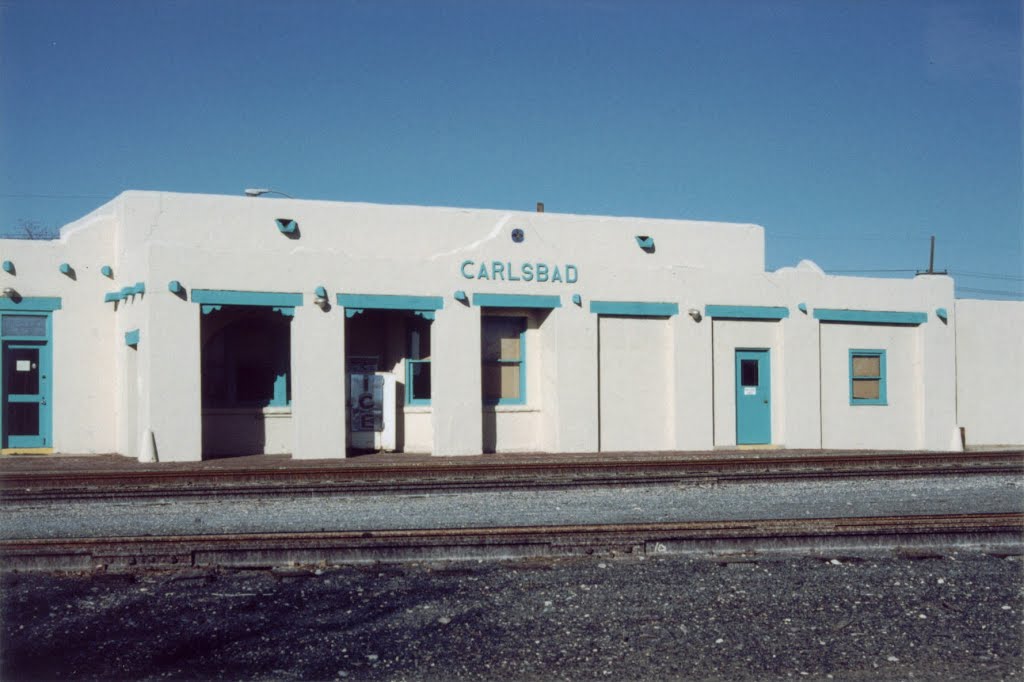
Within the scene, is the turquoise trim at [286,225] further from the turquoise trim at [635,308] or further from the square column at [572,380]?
the turquoise trim at [635,308]

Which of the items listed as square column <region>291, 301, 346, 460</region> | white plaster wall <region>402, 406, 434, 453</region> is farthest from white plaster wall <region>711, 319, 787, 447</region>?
square column <region>291, 301, 346, 460</region>

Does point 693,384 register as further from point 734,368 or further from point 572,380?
point 572,380

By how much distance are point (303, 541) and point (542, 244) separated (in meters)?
13.9

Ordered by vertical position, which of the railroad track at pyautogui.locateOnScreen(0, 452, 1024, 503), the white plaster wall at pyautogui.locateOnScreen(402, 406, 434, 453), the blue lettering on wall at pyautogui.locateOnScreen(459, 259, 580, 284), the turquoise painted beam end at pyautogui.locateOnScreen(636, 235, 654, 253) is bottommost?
the railroad track at pyautogui.locateOnScreen(0, 452, 1024, 503)

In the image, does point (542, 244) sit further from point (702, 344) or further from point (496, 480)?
point (496, 480)

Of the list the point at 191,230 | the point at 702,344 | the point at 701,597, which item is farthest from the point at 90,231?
the point at 701,597

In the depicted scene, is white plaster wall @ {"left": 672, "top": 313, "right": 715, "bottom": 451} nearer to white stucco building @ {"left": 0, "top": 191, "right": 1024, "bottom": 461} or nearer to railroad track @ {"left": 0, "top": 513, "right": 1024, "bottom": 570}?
white stucco building @ {"left": 0, "top": 191, "right": 1024, "bottom": 461}

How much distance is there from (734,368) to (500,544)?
1572 centimetres

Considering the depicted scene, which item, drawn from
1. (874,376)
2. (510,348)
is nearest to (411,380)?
(510,348)

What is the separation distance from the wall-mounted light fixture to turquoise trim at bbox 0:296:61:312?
5.17 m

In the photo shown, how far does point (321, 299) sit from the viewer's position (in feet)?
69.9

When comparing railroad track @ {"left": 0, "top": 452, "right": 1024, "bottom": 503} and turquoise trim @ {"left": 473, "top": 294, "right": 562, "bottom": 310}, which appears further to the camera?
turquoise trim @ {"left": 473, "top": 294, "right": 562, "bottom": 310}

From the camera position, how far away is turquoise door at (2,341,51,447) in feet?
71.8

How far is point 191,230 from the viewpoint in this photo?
22.3 meters
